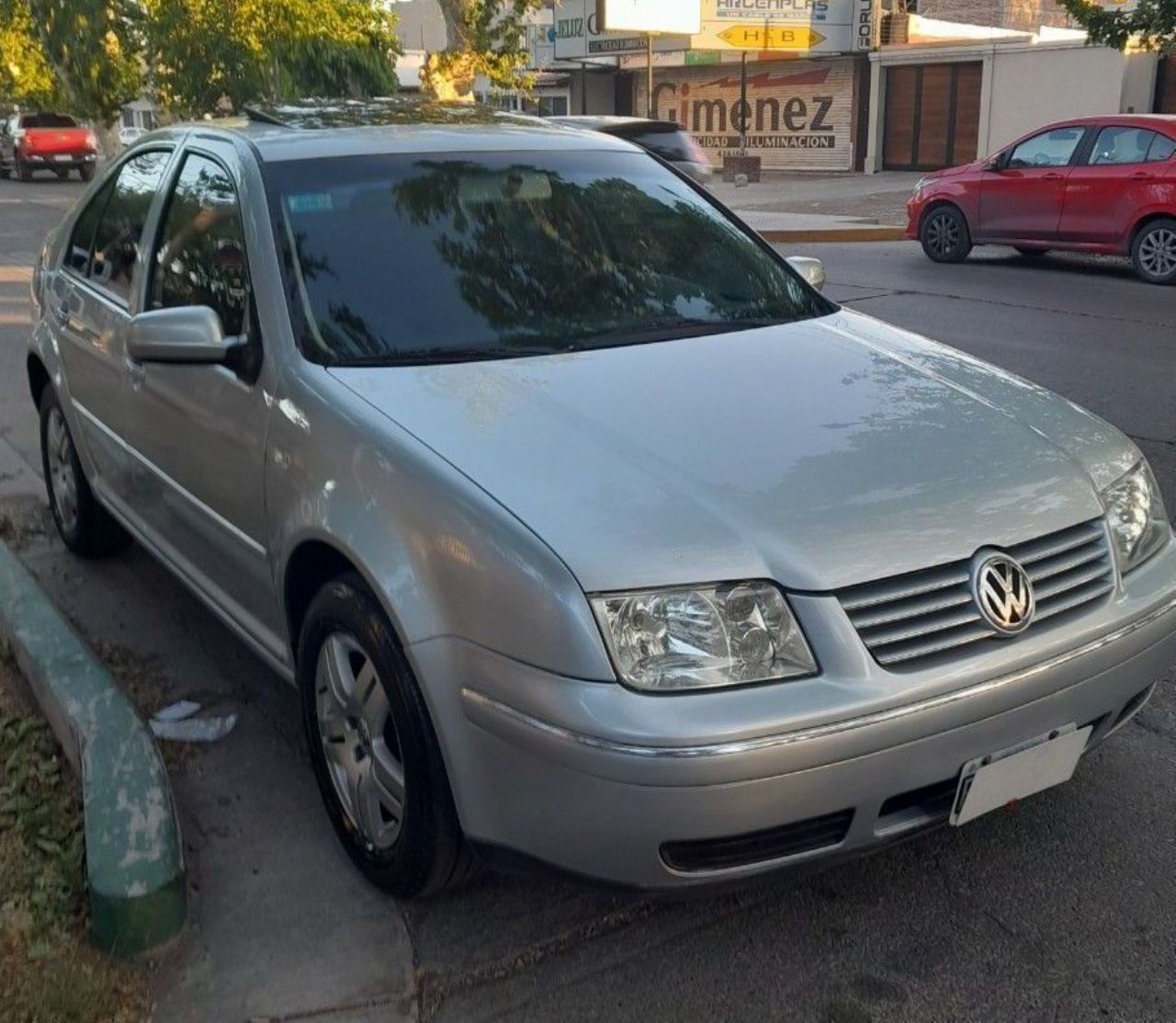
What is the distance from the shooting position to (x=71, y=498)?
5176mm

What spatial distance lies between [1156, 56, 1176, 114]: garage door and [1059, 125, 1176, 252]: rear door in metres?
13.5

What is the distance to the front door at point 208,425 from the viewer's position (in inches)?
131

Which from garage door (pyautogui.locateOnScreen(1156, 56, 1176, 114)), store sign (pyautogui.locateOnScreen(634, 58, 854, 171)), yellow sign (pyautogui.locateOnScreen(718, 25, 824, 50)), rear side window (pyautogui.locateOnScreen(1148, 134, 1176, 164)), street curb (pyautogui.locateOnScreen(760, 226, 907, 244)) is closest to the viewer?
rear side window (pyautogui.locateOnScreen(1148, 134, 1176, 164))

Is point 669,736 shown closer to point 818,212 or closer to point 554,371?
point 554,371

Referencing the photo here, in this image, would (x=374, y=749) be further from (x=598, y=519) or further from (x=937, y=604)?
(x=937, y=604)

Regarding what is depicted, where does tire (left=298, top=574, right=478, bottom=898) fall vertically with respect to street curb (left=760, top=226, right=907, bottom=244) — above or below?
above

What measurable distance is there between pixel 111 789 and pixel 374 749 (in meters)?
0.69

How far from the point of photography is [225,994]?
272cm

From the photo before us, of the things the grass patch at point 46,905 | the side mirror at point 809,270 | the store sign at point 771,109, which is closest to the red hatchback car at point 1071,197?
the side mirror at point 809,270

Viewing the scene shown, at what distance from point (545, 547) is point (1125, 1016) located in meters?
1.47

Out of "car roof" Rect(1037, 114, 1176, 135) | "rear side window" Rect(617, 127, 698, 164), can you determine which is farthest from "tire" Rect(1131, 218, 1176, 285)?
"rear side window" Rect(617, 127, 698, 164)

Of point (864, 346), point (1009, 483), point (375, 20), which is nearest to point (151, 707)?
point (864, 346)

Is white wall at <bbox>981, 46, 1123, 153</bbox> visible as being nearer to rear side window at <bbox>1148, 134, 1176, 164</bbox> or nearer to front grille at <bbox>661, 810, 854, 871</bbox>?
rear side window at <bbox>1148, 134, 1176, 164</bbox>

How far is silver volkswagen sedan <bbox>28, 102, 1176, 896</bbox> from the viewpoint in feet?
7.82
